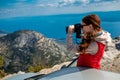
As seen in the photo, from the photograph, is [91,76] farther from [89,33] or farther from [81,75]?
[89,33]

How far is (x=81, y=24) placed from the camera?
11.3ft

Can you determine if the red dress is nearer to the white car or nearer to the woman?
the woman

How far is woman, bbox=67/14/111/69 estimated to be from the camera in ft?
11.3

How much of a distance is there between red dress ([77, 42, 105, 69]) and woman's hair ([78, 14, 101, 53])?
0.07 m

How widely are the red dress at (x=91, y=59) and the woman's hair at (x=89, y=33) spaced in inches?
2.6

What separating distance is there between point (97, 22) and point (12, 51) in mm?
43120

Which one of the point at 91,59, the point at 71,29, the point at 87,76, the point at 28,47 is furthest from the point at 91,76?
the point at 28,47

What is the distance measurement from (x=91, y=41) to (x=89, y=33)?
0.07 m

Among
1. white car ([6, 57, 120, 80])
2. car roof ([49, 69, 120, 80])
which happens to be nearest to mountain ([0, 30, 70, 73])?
white car ([6, 57, 120, 80])

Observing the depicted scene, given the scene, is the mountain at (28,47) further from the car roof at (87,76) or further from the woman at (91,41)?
the car roof at (87,76)

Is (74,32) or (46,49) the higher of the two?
(74,32)

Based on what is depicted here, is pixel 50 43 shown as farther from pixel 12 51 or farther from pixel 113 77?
pixel 113 77

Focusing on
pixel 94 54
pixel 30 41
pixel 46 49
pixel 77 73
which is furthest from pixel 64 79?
pixel 30 41

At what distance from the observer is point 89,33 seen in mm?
3455
